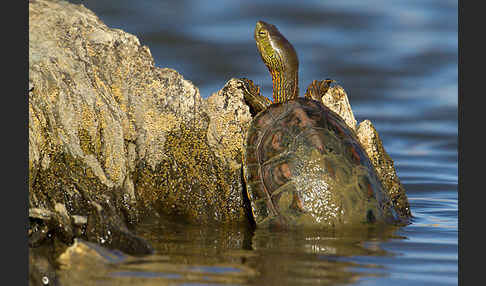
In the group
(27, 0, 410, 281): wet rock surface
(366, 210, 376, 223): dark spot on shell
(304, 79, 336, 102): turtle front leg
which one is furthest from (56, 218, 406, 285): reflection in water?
(304, 79, 336, 102): turtle front leg

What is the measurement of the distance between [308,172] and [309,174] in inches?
0.5

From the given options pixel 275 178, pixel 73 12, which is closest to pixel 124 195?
pixel 275 178

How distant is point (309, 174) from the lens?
4.02 metres

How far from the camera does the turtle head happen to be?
5078mm

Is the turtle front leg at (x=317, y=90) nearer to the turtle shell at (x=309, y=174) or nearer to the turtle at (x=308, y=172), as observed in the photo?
the turtle at (x=308, y=172)

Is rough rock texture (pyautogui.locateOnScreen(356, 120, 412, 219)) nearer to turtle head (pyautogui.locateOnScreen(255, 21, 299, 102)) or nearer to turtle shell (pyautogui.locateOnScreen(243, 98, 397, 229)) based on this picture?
turtle shell (pyautogui.locateOnScreen(243, 98, 397, 229))

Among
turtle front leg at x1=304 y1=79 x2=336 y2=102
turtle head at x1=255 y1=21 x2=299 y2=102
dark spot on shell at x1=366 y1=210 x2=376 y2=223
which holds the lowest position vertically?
dark spot on shell at x1=366 y1=210 x2=376 y2=223

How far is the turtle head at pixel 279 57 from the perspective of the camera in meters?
5.08

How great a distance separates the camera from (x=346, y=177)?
13.2 feet

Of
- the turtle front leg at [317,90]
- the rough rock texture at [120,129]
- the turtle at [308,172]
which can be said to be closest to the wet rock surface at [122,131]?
the rough rock texture at [120,129]

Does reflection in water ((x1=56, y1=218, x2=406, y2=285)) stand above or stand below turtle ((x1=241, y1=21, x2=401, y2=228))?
below

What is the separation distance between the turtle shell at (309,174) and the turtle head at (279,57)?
0.79 m

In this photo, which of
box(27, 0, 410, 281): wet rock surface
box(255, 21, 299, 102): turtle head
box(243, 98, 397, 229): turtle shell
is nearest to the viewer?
box(27, 0, 410, 281): wet rock surface

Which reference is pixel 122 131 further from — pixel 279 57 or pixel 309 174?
pixel 279 57
